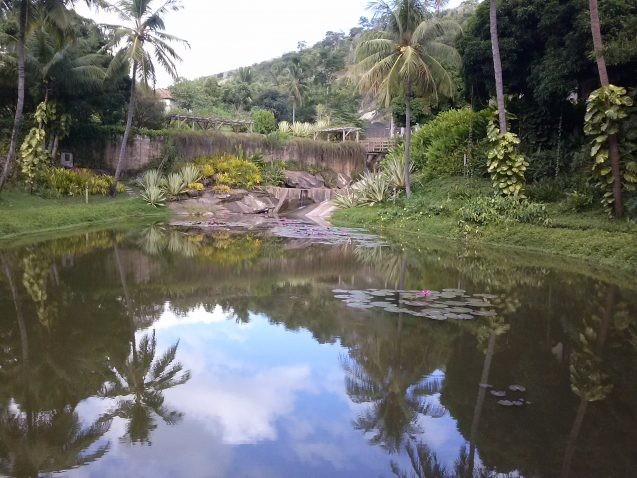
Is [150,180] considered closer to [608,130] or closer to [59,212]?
[59,212]

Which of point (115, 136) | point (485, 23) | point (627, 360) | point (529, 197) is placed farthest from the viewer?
point (115, 136)

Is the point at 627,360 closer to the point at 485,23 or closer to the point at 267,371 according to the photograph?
the point at 267,371

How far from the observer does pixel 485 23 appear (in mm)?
21484

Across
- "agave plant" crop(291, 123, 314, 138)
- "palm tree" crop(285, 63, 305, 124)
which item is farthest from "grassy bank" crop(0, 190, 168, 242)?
"palm tree" crop(285, 63, 305, 124)

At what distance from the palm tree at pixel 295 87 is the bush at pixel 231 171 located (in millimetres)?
27837

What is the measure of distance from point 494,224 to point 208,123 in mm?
24940

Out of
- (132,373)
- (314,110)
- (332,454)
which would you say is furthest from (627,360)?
(314,110)

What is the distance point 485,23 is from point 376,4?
4.28 metres

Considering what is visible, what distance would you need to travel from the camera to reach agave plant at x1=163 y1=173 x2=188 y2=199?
28000mm

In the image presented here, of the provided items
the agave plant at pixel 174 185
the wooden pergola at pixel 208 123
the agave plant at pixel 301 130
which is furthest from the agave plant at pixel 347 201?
the agave plant at pixel 301 130

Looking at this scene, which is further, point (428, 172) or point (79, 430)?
point (428, 172)

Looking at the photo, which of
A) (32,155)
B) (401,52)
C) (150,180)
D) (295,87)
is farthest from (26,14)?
(295,87)

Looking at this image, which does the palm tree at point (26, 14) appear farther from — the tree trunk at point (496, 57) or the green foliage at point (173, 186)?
the tree trunk at point (496, 57)

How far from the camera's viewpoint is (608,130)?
14.6 metres
